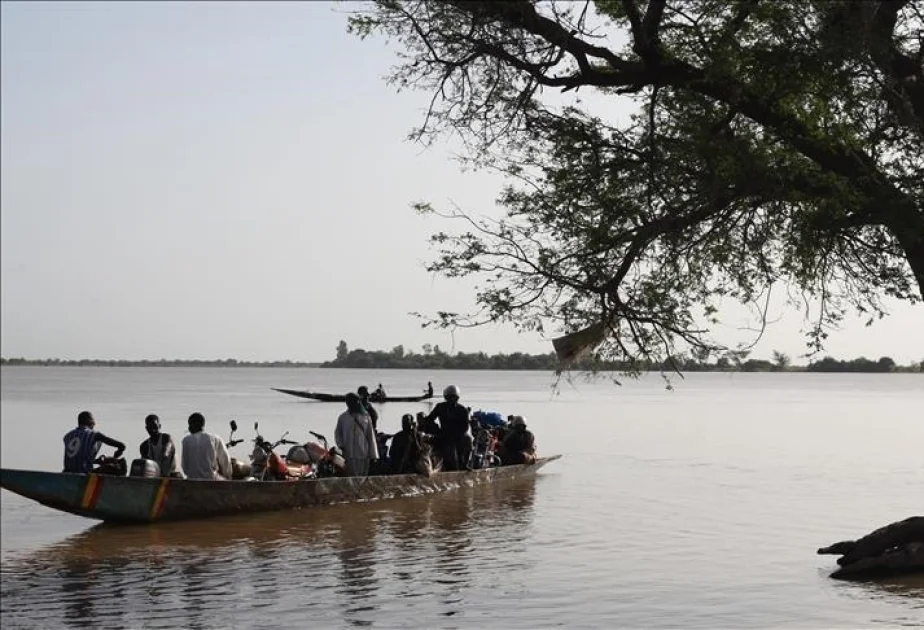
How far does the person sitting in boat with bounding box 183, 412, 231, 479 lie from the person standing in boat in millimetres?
2240

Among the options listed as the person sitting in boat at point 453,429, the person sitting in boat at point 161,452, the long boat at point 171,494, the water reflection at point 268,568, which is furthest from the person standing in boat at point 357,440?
the person sitting in boat at point 161,452

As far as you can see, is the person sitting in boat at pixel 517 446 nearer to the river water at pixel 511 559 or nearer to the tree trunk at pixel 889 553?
the river water at pixel 511 559

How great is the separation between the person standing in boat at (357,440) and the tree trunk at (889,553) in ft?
25.5

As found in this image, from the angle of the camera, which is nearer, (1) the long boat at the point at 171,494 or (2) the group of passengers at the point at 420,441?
(1) the long boat at the point at 171,494

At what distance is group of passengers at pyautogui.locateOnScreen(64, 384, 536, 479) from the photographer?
15.7 meters

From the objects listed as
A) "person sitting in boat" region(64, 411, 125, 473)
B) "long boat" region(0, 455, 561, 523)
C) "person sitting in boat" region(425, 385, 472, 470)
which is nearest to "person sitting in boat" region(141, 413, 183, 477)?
"long boat" region(0, 455, 561, 523)

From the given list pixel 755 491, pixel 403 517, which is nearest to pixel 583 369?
pixel 403 517

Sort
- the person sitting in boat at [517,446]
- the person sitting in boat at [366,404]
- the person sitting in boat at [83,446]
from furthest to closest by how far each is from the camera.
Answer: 1. the person sitting in boat at [517,446]
2. the person sitting in boat at [366,404]
3. the person sitting in boat at [83,446]

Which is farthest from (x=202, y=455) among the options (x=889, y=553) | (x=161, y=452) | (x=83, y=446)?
(x=889, y=553)

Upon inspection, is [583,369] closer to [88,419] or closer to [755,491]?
[88,419]

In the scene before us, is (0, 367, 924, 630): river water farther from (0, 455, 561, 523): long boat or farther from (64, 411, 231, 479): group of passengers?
(64, 411, 231, 479): group of passengers

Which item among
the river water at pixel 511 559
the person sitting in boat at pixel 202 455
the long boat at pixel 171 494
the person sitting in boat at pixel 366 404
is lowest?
the river water at pixel 511 559

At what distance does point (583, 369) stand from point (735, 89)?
3.41m

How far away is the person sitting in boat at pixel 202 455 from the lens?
16.3 m
